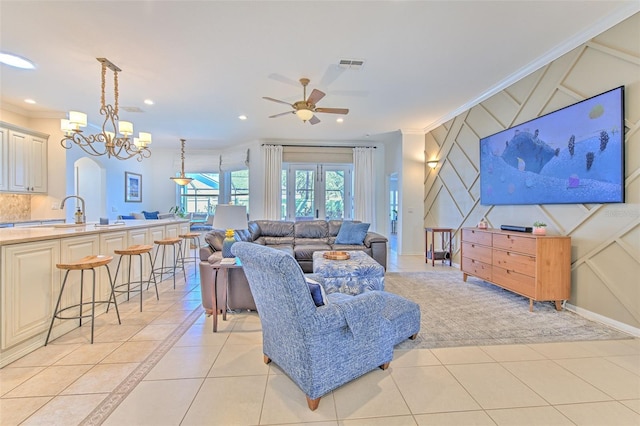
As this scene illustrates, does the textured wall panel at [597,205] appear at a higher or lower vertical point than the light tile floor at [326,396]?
higher

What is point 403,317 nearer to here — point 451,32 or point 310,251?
point 310,251

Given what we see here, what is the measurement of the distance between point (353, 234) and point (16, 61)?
16.7 feet

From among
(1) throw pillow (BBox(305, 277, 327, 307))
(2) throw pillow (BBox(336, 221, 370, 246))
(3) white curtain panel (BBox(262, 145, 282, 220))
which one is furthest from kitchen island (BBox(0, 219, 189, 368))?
(3) white curtain panel (BBox(262, 145, 282, 220))

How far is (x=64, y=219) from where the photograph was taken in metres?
5.08

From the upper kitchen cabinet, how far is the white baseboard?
811cm

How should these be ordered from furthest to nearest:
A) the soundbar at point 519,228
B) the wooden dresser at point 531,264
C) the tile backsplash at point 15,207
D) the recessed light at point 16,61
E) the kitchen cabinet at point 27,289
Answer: the tile backsplash at point 15,207
the soundbar at point 519,228
the recessed light at point 16,61
the wooden dresser at point 531,264
the kitchen cabinet at point 27,289

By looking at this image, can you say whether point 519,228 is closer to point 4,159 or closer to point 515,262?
point 515,262

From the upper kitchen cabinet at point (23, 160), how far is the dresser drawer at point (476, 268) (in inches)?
291

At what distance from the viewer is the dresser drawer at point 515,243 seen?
9.85 ft

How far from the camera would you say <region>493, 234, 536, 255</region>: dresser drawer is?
300 cm

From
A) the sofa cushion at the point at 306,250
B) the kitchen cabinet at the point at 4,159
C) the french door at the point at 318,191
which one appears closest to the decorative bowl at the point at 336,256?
the sofa cushion at the point at 306,250

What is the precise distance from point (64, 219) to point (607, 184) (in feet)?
26.0

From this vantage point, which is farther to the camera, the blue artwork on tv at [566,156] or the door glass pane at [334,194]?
the door glass pane at [334,194]

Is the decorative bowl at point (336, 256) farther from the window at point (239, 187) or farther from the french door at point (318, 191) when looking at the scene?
the window at point (239, 187)
